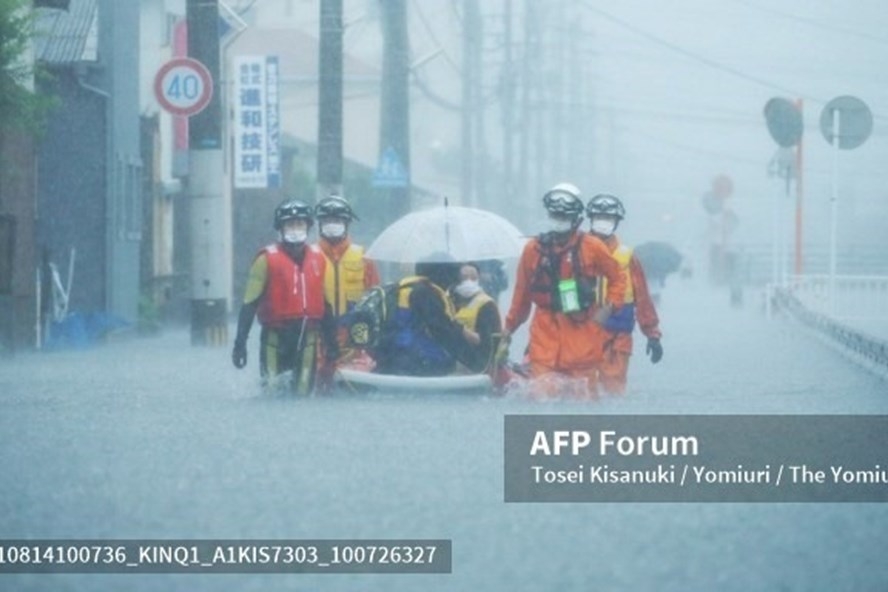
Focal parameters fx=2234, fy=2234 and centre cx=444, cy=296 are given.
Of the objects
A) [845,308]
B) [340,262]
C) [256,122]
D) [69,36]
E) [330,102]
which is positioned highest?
[69,36]

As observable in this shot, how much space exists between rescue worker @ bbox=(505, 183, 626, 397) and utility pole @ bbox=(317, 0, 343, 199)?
29.4ft

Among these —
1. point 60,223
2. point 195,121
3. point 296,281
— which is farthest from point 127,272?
point 296,281

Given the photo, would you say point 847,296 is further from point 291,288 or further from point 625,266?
point 291,288

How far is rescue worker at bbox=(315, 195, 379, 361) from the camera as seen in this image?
38.5 feet

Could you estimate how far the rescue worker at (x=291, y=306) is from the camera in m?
11.2

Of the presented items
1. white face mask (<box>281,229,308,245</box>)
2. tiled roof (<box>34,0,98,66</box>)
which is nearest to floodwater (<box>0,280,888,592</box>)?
white face mask (<box>281,229,308,245</box>)

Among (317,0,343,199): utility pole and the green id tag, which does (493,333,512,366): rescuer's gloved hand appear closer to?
the green id tag

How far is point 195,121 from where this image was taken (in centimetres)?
1733

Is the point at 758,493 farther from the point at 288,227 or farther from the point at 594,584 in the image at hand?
the point at 288,227

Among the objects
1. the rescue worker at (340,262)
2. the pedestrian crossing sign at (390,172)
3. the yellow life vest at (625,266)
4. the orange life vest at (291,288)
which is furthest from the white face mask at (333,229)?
the pedestrian crossing sign at (390,172)

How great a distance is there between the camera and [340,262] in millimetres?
11812

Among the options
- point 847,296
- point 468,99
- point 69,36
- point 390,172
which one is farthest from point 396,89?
point 468,99

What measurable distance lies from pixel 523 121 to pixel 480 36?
7874 mm

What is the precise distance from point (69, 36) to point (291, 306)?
9104 millimetres
